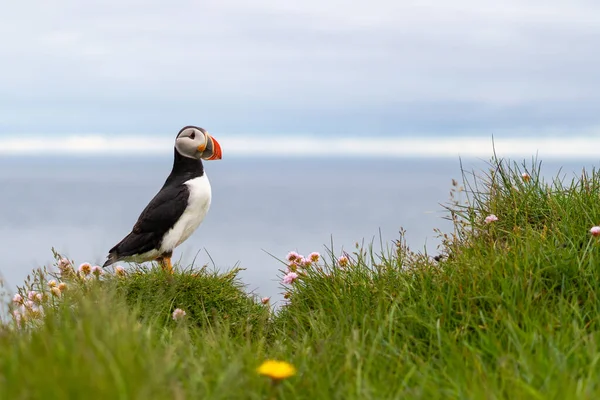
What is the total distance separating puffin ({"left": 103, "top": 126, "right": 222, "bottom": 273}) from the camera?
328 inches

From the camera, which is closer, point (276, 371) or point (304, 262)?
point (276, 371)

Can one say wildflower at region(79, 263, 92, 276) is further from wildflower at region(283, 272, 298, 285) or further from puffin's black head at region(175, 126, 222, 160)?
wildflower at region(283, 272, 298, 285)

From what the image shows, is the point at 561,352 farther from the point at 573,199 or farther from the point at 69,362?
the point at 573,199

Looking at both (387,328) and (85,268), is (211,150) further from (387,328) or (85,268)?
(387,328)

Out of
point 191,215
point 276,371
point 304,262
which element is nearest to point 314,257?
point 304,262

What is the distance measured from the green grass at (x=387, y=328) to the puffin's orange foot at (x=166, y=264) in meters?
0.13

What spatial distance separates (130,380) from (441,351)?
2.09 meters

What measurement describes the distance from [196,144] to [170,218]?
99 cm

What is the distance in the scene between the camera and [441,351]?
4.24 metres

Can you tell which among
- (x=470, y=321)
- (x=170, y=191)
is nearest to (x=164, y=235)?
(x=170, y=191)

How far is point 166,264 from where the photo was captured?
8.38 metres

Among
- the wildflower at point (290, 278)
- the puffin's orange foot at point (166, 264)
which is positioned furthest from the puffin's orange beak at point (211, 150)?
the wildflower at point (290, 278)

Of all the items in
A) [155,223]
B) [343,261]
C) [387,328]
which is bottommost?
[387,328]

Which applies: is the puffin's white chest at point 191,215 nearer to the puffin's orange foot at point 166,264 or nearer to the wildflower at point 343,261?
the puffin's orange foot at point 166,264
